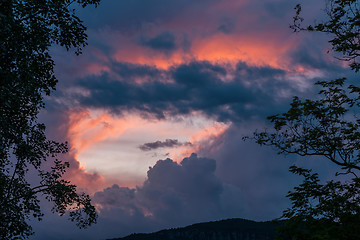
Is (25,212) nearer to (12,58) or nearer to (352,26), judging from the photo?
(12,58)

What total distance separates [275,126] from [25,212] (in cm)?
1555

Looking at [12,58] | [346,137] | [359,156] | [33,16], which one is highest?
[33,16]

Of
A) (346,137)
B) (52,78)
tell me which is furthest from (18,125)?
(346,137)

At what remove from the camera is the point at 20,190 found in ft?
70.3

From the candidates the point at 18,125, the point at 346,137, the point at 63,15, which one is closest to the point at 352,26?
the point at 346,137

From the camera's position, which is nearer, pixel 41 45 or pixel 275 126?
pixel 41 45

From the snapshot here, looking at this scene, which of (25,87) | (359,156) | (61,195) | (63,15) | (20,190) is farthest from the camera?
(61,195)

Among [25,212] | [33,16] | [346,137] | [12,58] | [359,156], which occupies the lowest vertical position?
[25,212]

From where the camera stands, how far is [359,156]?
18094 mm

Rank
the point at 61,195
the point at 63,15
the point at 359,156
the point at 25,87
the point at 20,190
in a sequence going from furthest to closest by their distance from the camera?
the point at 61,195 < the point at 20,190 < the point at 63,15 < the point at 359,156 < the point at 25,87

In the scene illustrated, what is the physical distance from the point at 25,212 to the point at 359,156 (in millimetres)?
18892

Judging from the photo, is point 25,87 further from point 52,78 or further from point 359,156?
point 359,156

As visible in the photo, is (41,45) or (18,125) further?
(18,125)

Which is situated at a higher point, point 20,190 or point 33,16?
point 33,16
